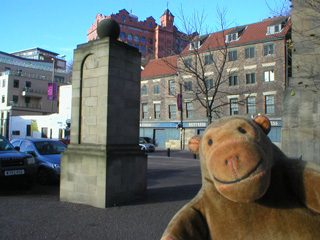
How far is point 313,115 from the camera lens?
367 inches

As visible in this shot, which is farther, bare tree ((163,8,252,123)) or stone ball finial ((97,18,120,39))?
bare tree ((163,8,252,123))

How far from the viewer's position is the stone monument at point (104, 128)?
21.5 ft

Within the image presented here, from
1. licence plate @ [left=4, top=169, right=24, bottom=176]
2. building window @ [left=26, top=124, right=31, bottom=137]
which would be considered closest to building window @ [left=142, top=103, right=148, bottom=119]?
building window @ [left=26, top=124, right=31, bottom=137]

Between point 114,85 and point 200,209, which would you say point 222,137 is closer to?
point 200,209

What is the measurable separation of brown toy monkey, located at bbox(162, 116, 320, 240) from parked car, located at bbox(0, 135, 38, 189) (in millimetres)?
7375

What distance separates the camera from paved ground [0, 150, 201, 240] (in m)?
4.76

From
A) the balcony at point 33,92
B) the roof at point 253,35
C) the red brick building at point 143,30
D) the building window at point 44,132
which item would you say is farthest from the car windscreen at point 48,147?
the red brick building at point 143,30

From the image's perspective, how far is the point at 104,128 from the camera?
6664 millimetres

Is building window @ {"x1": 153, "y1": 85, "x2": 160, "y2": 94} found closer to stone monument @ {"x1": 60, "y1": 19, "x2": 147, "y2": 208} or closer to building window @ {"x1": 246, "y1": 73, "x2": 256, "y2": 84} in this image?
building window @ {"x1": 246, "y1": 73, "x2": 256, "y2": 84}

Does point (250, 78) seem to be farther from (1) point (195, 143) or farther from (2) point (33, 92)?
(2) point (33, 92)

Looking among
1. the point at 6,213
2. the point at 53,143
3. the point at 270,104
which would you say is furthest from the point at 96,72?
the point at 270,104

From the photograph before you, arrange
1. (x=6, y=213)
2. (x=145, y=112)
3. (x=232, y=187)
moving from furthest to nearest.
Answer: (x=145, y=112) < (x=6, y=213) < (x=232, y=187)

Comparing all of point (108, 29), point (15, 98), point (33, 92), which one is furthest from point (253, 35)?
point (15, 98)

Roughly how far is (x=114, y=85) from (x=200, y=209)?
5.21 meters
